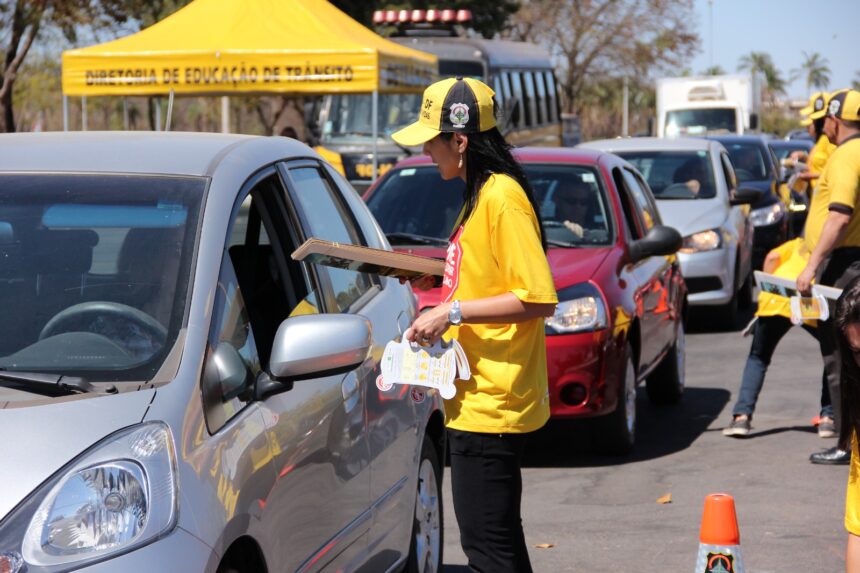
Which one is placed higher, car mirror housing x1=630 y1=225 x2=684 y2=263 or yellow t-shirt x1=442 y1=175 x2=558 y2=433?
yellow t-shirt x1=442 y1=175 x2=558 y2=433

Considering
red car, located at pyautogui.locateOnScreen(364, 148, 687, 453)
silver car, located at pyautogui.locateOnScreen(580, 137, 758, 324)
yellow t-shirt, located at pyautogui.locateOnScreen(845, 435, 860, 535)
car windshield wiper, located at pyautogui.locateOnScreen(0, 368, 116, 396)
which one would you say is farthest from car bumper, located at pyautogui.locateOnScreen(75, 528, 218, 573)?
silver car, located at pyautogui.locateOnScreen(580, 137, 758, 324)

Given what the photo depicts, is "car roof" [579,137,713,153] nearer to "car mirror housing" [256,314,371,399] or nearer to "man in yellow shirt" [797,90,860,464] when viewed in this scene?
"man in yellow shirt" [797,90,860,464]

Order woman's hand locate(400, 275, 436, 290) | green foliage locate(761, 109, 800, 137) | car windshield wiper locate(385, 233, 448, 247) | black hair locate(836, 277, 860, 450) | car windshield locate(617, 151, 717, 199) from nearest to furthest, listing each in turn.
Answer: black hair locate(836, 277, 860, 450), woman's hand locate(400, 275, 436, 290), car windshield wiper locate(385, 233, 448, 247), car windshield locate(617, 151, 717, 199), green foliage locate(761, 109, 800, 137)

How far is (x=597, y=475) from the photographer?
7.67 m

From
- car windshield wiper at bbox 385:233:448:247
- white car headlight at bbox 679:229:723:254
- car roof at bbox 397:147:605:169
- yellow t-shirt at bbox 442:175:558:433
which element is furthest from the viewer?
white car headlight at bbox 679:229:723:254

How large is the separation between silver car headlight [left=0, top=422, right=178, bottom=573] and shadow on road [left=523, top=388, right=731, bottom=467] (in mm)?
5246

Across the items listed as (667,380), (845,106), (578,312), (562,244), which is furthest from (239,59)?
(845,106)

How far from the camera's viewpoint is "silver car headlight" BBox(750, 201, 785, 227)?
57.8ft

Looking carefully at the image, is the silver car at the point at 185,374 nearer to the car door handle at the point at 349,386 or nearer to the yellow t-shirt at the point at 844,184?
the car door handle at the point at 349,386

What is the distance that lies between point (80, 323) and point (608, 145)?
11.1 m

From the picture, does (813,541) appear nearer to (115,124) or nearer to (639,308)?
(639,308)

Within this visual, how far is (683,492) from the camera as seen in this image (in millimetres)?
7164

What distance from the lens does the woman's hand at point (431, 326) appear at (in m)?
3.80

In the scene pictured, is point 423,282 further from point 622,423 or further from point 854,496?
point 622,423
